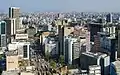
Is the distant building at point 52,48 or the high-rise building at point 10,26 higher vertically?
the high-rise building at point 10,26

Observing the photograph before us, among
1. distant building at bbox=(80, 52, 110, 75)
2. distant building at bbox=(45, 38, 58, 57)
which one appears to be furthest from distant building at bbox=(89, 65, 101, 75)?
distant building at bbox=(45, 38, 58, 57)

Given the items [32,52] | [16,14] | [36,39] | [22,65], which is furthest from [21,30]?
[22,65]

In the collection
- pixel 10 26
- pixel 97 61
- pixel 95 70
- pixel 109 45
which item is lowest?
pixel 95 70

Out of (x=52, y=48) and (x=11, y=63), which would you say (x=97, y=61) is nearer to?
(x=11, y=63)

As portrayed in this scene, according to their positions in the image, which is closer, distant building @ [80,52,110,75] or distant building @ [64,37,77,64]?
distant building @ [80,52,110,75]

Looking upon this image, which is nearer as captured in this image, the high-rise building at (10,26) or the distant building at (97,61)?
the distant building at (97,61)

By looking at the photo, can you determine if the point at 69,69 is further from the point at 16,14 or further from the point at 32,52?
the point at 16,14

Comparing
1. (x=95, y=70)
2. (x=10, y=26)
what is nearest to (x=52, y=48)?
(x=95, y=70)

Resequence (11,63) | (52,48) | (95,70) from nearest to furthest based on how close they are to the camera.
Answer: (95,70), (11,63), (52,48)

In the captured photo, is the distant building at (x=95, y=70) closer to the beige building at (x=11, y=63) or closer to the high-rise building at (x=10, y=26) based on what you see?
the beige building at (x=11, y=63)

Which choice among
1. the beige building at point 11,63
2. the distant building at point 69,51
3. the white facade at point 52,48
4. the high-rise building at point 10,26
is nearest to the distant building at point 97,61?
the distant building at point 69,51

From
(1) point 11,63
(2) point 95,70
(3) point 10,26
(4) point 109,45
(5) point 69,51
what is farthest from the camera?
(3) point 10,26

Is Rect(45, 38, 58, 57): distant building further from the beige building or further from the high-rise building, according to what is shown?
the high-rise building
